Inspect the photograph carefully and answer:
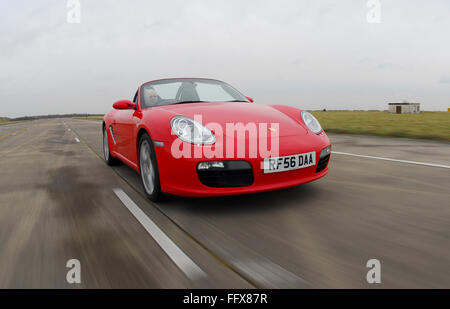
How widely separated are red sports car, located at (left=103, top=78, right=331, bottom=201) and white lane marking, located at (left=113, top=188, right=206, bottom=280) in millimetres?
310

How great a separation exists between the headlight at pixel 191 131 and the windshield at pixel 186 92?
1047 millimetres

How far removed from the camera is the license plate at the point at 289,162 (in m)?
3.12

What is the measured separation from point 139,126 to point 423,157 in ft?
15.3

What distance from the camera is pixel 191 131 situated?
327 cm

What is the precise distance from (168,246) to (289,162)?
135 centimetres

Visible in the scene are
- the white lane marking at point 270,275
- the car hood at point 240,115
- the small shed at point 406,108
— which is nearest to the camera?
the white lane marking at point 270,275

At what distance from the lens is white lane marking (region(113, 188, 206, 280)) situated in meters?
2.11
